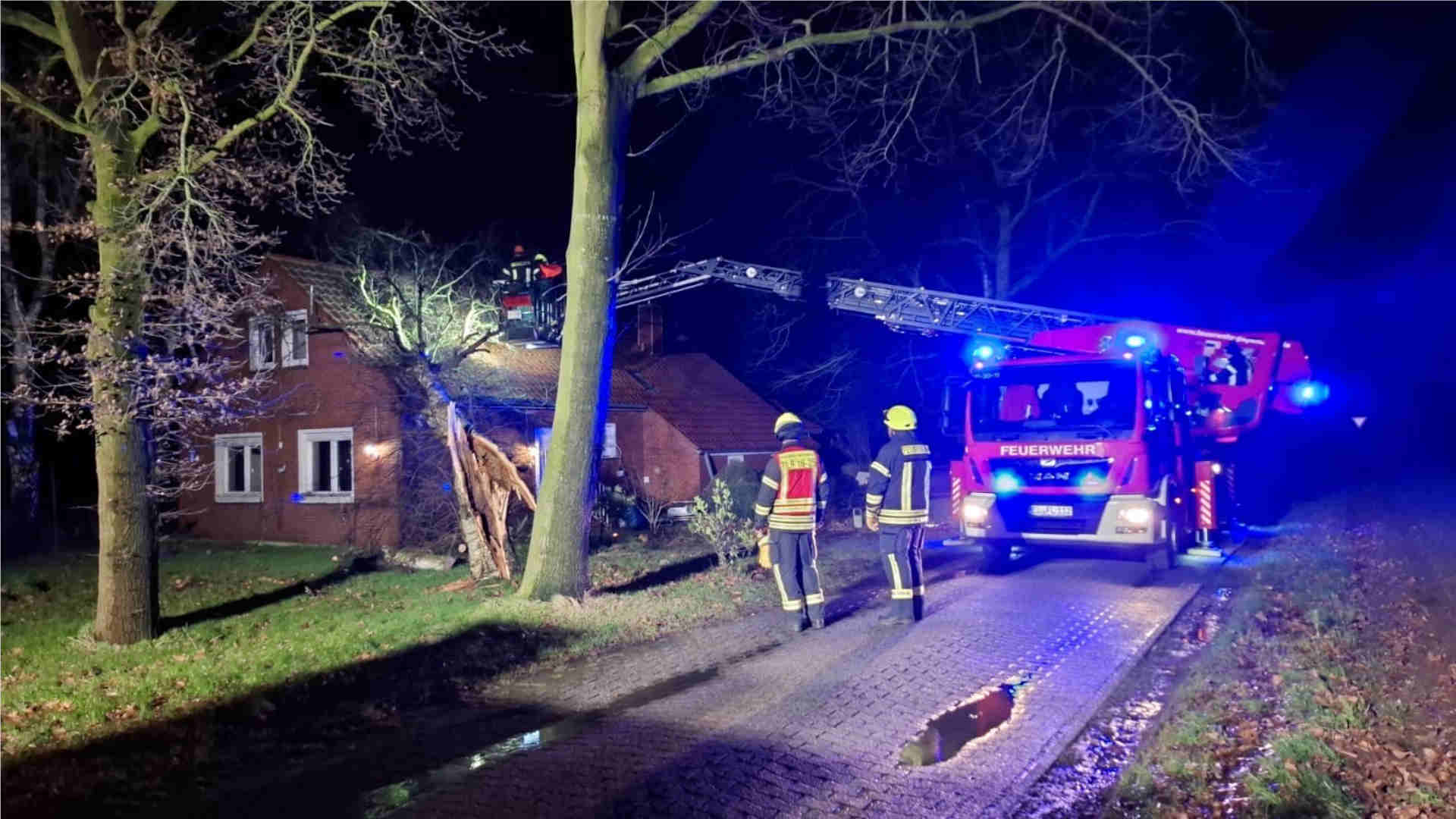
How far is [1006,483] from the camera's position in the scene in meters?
12.4

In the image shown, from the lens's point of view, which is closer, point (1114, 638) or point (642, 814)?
point (642, 814)

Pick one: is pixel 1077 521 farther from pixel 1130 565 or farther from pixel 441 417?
pixel 441 417

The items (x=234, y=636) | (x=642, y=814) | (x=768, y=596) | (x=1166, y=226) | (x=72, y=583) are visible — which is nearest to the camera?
(x=642, y=814)

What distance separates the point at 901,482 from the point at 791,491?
3.55ft

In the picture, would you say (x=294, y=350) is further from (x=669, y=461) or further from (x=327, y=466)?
(x=669, y=461)

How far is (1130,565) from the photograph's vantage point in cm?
1321

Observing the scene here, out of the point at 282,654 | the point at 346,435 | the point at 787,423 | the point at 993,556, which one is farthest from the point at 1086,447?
the point at 346,435

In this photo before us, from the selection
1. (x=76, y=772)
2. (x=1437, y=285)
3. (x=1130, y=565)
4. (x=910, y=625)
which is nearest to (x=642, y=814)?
(x=76, y=772)

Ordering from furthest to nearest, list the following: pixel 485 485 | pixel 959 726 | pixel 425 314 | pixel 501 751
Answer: pixel 425 314 < pixel 485 485 < pixel 959 726 < pixel 501 751

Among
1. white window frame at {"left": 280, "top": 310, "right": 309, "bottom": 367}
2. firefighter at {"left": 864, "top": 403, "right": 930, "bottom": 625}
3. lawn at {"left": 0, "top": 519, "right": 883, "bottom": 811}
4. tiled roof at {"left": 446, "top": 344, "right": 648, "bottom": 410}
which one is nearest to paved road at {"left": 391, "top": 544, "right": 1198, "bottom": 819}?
firefighter at {"left": 864, "top": 403, "right": 930, "bottom": 625}

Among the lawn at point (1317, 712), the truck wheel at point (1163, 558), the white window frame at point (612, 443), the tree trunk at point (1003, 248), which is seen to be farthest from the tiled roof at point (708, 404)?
the lawn at point (1317, 712)

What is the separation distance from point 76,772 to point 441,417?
9.34 metres

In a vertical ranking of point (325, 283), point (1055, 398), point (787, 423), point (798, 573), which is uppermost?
point (325, 283)

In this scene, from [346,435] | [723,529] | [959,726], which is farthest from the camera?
[346,435]
